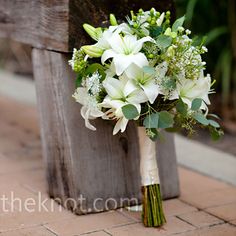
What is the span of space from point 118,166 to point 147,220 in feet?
1.24

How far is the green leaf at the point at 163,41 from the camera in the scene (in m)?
2.56

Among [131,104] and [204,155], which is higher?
[131,104]

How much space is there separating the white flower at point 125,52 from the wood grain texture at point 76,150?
42cm

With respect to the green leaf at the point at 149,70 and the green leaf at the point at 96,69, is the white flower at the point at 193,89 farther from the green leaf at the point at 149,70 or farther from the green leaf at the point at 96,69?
the green leaf at the point at 96,69

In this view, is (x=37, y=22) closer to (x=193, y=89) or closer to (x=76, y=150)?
(x=76, y=150)

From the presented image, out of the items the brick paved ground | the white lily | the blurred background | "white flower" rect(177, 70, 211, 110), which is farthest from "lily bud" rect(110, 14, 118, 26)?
the blurred background

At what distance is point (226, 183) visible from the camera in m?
3.49

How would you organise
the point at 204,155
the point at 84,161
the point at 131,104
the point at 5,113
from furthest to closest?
the point at 5,113, the point at 204,155, the point at 84,161, the point at 131,104

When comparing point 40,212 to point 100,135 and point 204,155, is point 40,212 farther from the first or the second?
point 204,155

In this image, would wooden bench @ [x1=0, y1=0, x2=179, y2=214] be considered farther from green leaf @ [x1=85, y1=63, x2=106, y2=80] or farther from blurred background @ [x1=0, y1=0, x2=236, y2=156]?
blurred background @ [x1=0, y1=0, x2=236, y2=156]

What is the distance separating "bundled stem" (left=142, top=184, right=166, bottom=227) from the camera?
2.78 meters

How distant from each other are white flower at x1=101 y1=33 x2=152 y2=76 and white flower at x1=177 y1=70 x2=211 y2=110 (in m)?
0.20

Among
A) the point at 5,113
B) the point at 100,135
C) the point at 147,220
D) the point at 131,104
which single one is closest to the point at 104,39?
the point at 131,104

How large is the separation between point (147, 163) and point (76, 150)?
35cm
